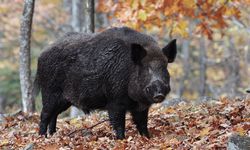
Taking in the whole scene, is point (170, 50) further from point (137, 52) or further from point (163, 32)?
point (163, 32)

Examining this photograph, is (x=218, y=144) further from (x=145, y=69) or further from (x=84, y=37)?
(x=84, y=37)

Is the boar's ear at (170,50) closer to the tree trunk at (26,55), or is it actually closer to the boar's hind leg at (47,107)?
the boar's hind leg at (47,107)

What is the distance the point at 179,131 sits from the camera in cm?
851

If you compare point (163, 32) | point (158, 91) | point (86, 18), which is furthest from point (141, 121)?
point (163, 32)

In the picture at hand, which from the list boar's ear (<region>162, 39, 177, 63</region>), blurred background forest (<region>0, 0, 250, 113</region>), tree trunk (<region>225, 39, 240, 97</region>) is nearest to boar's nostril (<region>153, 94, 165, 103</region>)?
boar's ear (<region>162, 39, 177, 63</region>)

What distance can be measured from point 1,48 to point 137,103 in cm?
2935

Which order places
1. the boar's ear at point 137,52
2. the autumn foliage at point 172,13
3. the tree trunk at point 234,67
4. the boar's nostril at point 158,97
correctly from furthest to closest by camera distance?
the tree trunk at point 234,67 < the autumn foliage at point 172,13 < the boar's ear at point 137,52 < the boar's nostril at point 158,97

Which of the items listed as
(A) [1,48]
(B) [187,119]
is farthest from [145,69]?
(A) [1,48]

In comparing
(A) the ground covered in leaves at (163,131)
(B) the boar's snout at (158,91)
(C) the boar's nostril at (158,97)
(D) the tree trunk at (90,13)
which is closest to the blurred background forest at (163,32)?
(D) the tree trunk at (90,13)

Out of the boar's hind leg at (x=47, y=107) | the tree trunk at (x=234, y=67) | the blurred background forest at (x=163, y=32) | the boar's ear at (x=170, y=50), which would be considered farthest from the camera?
the tree trunk at (x=234, y=67)

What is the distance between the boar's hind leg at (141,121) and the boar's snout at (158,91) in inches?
40.0

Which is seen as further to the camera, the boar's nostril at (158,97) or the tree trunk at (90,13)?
the tree trunk at (90,13)

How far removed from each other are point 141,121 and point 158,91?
1245 millimetres

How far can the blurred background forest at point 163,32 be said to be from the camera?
15.1 meters
